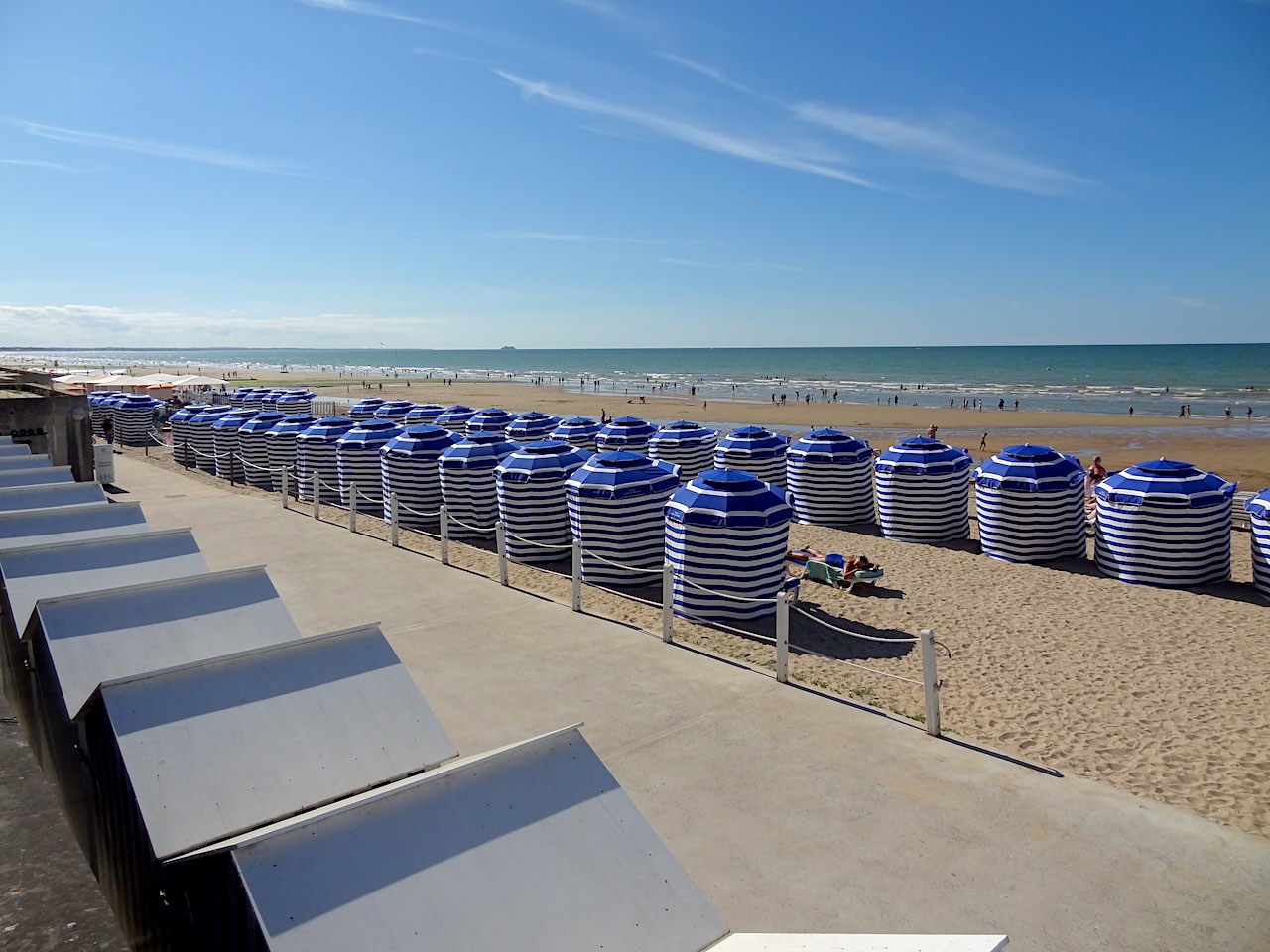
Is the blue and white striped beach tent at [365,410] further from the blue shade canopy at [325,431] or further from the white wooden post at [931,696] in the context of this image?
the white wooden post at [931,696]

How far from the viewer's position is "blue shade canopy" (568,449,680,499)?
41.0 ft

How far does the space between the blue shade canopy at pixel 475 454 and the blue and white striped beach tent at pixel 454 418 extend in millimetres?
9518

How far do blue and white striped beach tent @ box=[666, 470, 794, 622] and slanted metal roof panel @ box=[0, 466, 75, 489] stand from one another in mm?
7364

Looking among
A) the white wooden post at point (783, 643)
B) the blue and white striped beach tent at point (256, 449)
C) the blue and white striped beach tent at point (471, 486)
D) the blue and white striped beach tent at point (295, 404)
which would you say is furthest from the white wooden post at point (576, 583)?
the blue and white striped beach tent at point (295, 404)

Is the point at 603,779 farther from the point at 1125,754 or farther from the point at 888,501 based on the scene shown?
the point at 888,501

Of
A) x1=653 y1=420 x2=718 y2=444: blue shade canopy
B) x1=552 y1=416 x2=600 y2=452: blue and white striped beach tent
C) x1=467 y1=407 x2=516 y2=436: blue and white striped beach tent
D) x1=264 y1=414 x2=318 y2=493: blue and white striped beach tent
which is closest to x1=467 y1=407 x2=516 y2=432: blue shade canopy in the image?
x1=467 y1=407 x2=516 y2=436: blue and white striped beach tent

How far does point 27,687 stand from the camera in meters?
5.02

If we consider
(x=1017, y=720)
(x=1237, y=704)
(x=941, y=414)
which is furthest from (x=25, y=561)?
(x=941, y=414)

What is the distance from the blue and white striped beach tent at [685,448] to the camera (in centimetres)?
2033

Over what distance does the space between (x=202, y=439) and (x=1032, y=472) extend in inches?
882

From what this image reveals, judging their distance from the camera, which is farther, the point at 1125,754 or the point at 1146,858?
the point at 1125,754

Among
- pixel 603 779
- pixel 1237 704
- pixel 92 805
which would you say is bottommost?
pixel 1237 704

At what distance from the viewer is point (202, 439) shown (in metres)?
24.6

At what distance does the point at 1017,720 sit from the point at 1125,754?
3.05ft
